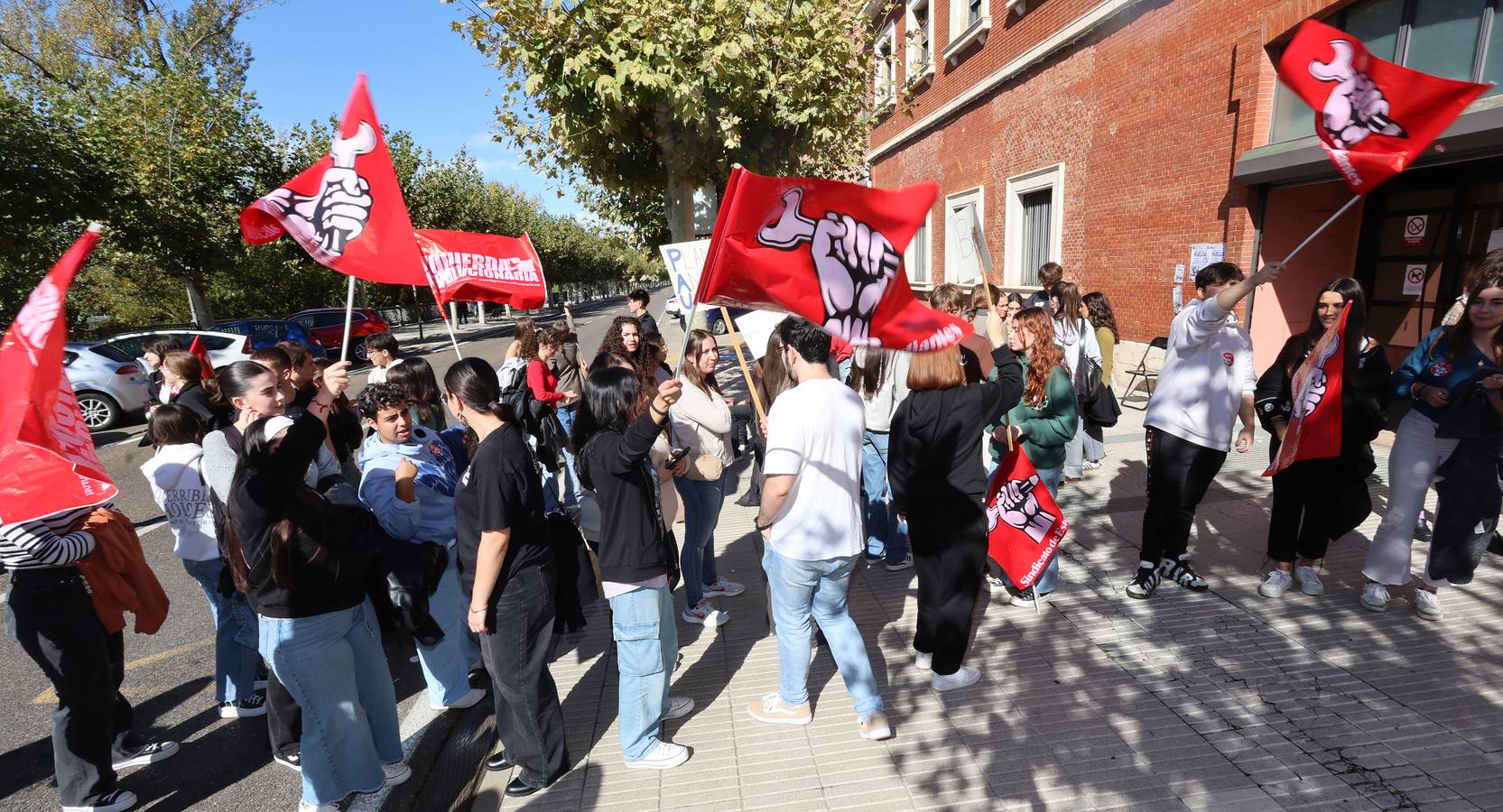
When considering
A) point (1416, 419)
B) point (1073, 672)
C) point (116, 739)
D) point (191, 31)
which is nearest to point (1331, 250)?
point (1416, 419)

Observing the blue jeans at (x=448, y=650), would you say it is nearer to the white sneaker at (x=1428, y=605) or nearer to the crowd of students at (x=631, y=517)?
the crowd of students at (x=631, y=517)

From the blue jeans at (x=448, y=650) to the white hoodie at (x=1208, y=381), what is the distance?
3.95 metres

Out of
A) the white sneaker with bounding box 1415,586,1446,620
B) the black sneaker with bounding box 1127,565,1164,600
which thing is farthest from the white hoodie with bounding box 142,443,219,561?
the white sneaker with bounding box 1415,586,1446,620

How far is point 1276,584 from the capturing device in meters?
3.97

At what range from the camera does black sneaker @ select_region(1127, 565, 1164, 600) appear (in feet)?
13.3

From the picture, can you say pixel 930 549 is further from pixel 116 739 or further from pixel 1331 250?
pixel 1331 250

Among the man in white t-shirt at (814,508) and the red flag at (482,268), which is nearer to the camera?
the man in white t-shirt at (814,508)

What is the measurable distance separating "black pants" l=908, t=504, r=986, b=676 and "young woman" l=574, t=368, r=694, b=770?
119 cm

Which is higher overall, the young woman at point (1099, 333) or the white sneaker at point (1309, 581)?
the young woman at point (1099, 333)

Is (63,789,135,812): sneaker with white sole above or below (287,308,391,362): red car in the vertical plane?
below

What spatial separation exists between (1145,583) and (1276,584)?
2.30 ft

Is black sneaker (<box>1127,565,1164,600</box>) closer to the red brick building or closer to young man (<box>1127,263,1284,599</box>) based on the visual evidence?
young man (<box>1127,263,1284,599</box>)

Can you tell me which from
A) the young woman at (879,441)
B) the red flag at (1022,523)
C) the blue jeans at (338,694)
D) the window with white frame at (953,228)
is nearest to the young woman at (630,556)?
the blue jeans at (338,694)

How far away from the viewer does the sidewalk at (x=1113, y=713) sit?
266cm
